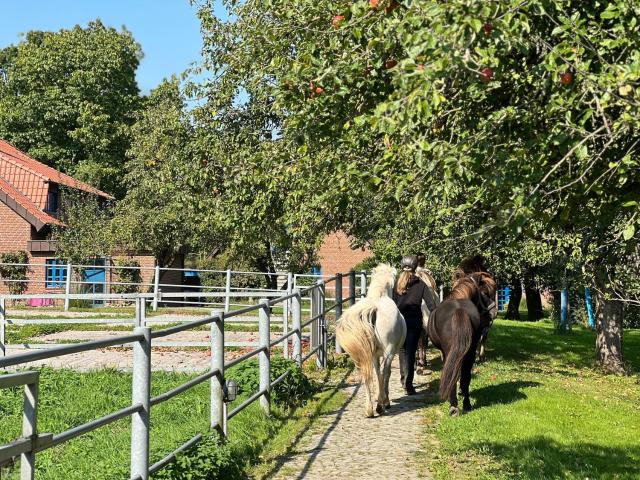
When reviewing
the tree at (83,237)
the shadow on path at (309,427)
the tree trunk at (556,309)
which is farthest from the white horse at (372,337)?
the tree at (83,237)

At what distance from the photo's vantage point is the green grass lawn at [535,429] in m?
7.04

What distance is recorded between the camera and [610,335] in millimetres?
17797

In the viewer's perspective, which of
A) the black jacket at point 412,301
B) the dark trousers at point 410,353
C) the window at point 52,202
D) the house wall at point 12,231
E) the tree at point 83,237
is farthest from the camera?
the window at point 52,202

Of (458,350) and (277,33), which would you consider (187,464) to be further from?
(277,33)

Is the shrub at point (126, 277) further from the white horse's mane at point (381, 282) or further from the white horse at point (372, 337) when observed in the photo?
the white horse at point (372, 337)

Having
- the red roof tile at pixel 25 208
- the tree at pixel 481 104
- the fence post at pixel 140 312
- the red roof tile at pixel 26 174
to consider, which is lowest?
the fence post at pixel 140 312

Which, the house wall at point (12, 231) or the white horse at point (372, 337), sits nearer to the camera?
the white horse at point (372, 337)

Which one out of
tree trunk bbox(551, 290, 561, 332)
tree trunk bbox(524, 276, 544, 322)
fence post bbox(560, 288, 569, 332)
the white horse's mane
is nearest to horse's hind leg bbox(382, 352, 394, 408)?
the white horse's mane

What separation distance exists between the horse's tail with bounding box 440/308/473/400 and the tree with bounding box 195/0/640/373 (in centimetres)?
194

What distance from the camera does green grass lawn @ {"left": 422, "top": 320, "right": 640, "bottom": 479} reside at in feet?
23.1

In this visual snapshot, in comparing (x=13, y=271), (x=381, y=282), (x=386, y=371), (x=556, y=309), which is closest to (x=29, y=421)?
(x=386, y=371)

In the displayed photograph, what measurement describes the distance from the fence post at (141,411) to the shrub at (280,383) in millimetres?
3871

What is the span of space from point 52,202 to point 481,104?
3854cm

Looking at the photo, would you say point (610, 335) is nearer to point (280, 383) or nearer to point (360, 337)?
point (360, 337)
